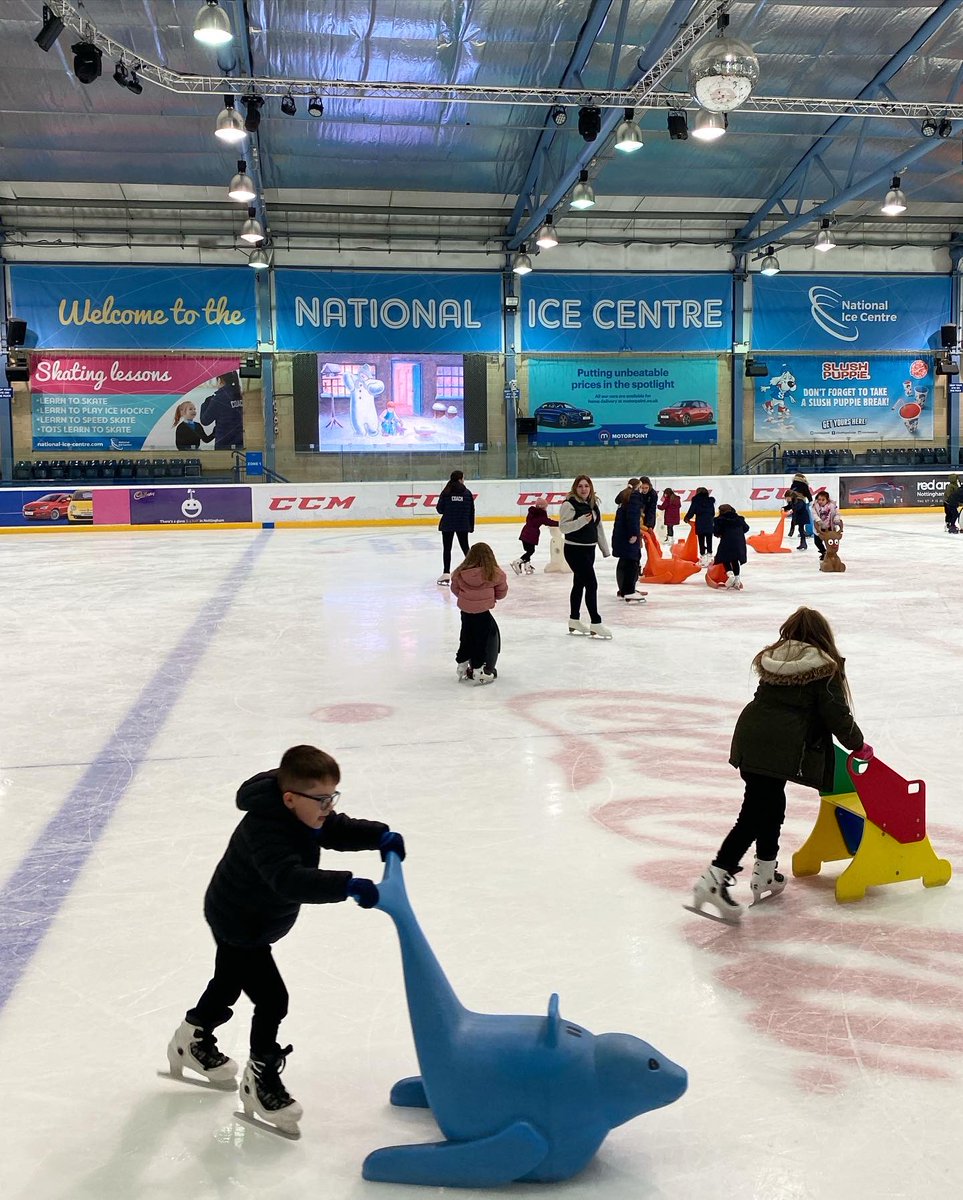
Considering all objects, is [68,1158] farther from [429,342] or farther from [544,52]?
[429,342]

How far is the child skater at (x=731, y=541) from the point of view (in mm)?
12633

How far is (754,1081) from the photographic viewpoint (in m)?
2.81

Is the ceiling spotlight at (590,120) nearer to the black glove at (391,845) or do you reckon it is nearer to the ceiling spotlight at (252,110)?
the ceiling spotlight at (252,110)

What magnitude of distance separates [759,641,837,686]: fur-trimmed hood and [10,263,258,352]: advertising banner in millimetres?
25156

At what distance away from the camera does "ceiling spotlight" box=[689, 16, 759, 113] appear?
9758mm

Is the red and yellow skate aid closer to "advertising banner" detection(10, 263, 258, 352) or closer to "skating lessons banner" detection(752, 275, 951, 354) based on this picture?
"advertising banner" detection(10, 263, 258, 352)

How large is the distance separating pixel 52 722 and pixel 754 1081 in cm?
516

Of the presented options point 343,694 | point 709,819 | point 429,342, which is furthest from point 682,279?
point 709,819

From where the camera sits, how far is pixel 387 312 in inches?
1088

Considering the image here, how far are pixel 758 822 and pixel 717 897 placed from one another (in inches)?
11.8

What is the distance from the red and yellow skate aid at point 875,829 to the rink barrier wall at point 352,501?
17608mm

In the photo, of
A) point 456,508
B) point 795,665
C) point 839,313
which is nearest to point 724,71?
point 456,508

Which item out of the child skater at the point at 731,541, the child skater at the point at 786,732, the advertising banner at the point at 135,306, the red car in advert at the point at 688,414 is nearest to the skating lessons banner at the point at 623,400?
the red car in advert at the point at 688,414

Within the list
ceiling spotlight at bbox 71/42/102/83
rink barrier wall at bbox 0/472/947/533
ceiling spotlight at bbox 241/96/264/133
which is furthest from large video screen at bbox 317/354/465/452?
ceiling spotlight at bbox 71/42/102/83
